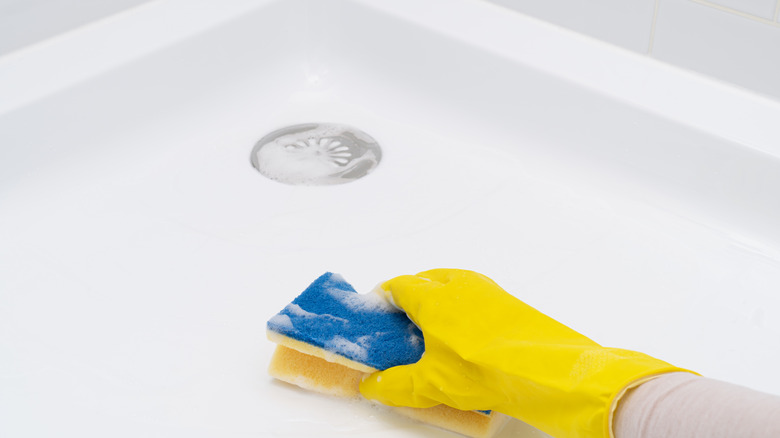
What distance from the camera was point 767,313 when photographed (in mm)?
803

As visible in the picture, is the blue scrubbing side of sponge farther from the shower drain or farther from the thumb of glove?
the shower drain

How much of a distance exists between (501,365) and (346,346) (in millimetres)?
149

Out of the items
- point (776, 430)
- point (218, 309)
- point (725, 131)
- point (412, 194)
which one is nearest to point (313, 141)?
point (412, 194)

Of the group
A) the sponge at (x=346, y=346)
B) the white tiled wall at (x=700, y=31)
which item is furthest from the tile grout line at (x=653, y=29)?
the sponge at (x=346, y=346)

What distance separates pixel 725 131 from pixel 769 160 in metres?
0.06

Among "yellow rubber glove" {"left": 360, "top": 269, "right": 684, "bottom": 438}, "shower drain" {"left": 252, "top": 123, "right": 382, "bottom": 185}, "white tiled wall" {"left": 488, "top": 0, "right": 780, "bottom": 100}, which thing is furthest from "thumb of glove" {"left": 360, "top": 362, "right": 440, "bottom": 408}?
"white tiled wall" {"left": 488, "top": 0, "right": 780, "bottom": 100}

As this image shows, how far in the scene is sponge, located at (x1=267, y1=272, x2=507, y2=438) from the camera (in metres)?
0.69

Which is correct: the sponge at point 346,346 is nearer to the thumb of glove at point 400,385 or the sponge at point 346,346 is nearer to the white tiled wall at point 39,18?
the thumb of glove at point 400,385

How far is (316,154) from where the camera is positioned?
107 centimetres

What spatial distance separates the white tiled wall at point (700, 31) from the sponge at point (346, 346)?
1.57 ft

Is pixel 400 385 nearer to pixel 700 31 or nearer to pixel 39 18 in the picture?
pixel 700 31

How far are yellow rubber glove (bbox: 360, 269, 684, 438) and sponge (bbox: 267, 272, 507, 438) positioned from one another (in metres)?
0.02

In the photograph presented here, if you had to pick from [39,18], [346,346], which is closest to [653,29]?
[346,346]

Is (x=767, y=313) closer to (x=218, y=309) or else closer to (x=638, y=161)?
(x=638, y=161)
